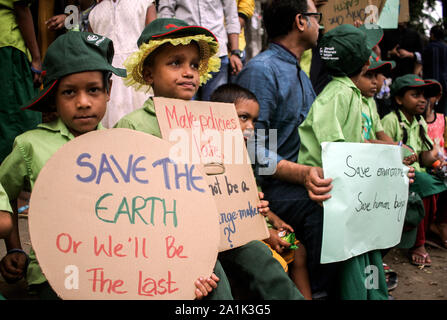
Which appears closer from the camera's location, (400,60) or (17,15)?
(17,15)

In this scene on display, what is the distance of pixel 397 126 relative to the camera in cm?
379

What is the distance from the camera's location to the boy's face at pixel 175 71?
1971 mm

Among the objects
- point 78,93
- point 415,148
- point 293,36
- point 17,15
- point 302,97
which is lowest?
point 415,148

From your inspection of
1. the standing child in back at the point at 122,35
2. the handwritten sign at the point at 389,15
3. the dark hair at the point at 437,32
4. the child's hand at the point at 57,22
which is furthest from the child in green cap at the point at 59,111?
the dark hair at the point at 437,32

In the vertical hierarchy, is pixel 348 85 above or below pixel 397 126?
above

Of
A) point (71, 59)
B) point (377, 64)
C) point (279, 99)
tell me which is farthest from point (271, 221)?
point (377, 64)

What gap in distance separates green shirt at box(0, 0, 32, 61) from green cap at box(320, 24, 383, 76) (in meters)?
2.13

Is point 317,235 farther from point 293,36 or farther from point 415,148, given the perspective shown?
point 415,148

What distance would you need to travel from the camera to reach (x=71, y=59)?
1641 mm

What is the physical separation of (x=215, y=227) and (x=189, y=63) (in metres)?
0.94

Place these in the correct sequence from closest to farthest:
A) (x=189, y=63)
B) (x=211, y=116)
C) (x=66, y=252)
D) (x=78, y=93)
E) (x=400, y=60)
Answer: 1. (x=66, y=252)
2. (x=78, y=93)
3. (x=211, y=116)
4. (x=189, y=63)
5. (x=400, y=60)

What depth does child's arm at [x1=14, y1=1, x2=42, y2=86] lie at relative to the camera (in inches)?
110

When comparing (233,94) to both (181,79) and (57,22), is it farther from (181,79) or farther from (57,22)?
(57,22)

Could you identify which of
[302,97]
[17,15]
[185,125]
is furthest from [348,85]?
[17,15]
